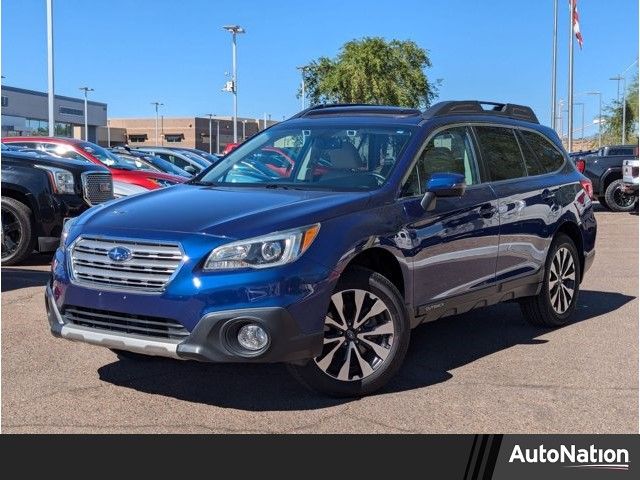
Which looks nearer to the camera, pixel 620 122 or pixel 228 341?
pixel 228 341

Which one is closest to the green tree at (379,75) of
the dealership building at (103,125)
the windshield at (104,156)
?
the windshield at (104,156)

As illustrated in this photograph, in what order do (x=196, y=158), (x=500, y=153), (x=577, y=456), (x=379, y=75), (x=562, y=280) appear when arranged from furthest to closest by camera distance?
(x=379, y=75)
(x=196, y=158)
(x=562, y=280)
(x=500, y=153)
(x=577, y=456)

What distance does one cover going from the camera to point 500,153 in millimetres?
6289

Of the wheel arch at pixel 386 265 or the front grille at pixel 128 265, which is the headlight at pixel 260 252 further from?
the wheel arch at pixel 386 265

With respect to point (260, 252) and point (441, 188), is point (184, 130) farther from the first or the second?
point (260, 252)

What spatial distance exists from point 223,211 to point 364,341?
3.63 ft

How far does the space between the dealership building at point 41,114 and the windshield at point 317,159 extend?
69575mm

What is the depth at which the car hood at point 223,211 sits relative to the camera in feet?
14.6

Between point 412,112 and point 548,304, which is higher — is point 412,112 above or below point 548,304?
above

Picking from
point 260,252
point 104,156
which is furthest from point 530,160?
point 104,156

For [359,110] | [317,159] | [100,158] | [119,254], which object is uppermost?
[359,110]

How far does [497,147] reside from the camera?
6.29 m

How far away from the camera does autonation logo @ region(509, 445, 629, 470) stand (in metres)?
3.70

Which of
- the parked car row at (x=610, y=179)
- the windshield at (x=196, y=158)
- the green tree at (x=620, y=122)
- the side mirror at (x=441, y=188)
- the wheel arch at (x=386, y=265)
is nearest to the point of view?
the wheel arch at (x=386, y=265)
